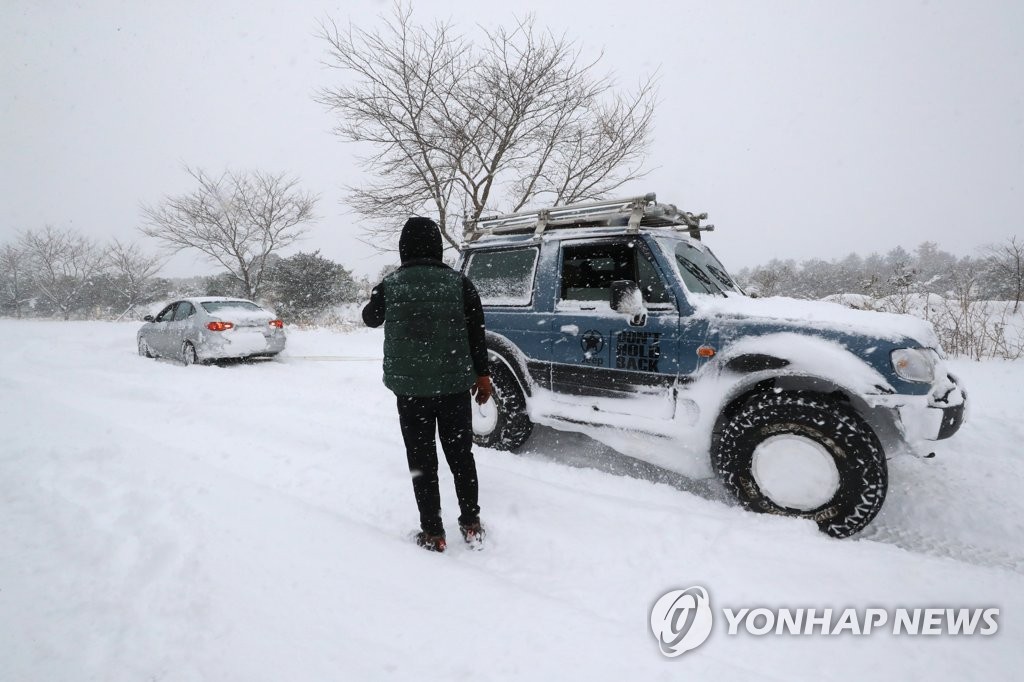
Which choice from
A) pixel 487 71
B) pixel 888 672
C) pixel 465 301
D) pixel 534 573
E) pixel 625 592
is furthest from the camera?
pixel 487 71

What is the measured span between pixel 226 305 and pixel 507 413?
7568 mm

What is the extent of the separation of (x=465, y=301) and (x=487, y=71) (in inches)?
398

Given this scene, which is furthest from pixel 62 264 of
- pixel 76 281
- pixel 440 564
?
pixel 440 564

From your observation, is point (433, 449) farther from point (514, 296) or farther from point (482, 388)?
point (514, 296)

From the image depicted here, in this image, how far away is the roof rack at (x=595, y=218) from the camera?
340 centimetres

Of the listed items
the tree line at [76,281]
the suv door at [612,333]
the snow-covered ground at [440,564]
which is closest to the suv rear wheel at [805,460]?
the snow-covered ground at [440,564]

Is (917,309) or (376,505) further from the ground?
(917,309)

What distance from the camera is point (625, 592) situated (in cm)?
210

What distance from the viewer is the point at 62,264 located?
33250 mm

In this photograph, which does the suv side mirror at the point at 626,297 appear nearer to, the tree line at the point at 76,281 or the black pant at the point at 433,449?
the black pant at the point at 433,449

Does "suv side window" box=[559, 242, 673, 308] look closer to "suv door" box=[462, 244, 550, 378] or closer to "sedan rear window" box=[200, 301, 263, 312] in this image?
"suv door" box=[462, 244, 550, 378]

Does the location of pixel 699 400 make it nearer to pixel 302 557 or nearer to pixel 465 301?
pixel 465 301

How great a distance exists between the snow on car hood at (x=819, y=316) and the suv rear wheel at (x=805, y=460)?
1.51ft

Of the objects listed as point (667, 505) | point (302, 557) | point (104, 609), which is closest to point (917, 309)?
point (667, 505)
